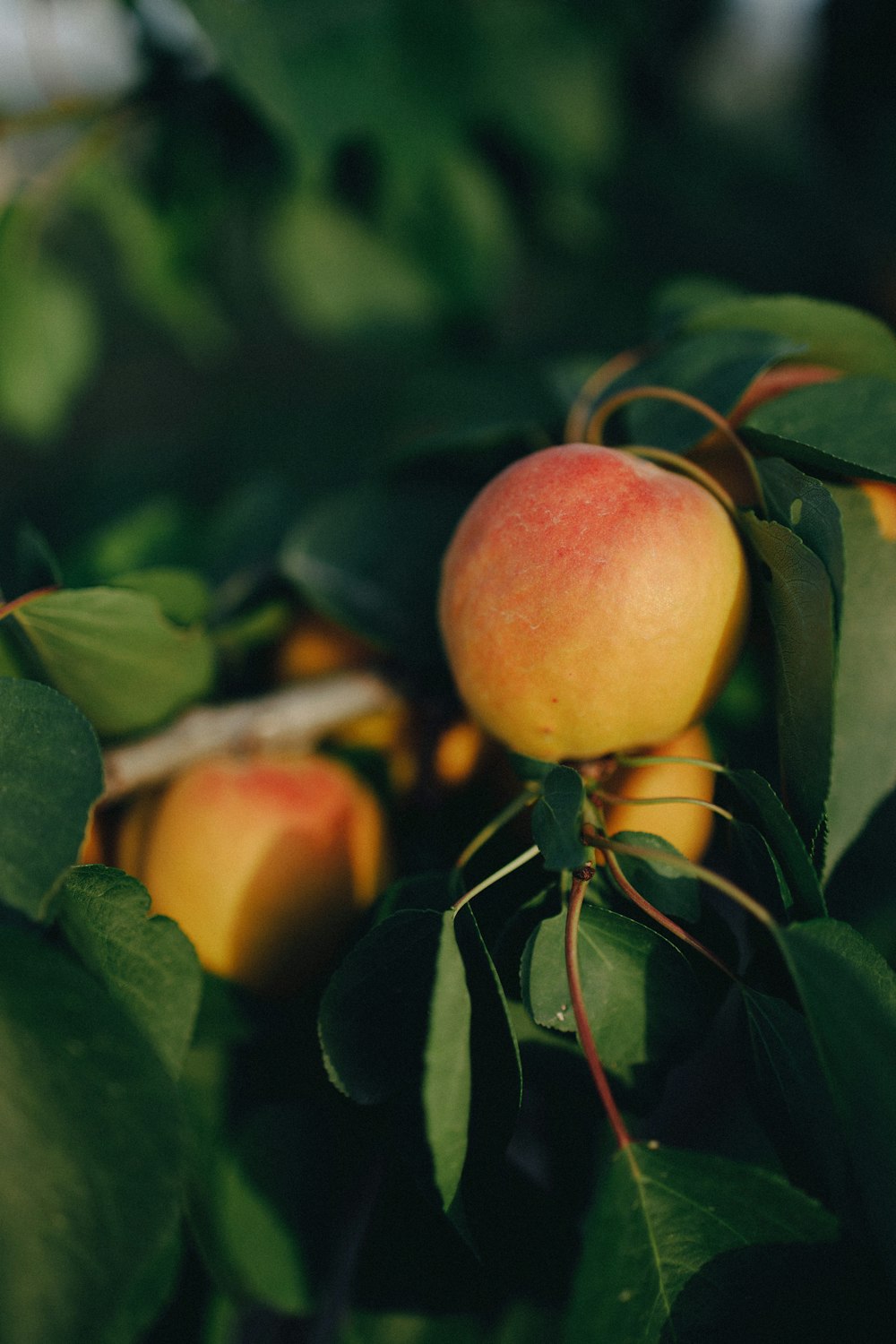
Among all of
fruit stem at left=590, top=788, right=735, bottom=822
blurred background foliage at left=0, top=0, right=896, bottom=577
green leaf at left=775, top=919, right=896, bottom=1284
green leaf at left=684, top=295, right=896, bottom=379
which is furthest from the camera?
blurred background foliage at left=0, top=0, right=896, bottom=577

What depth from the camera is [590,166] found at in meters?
1.13

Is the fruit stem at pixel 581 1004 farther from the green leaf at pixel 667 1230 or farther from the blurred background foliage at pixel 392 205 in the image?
the blurred background foliage at pixel 392 205

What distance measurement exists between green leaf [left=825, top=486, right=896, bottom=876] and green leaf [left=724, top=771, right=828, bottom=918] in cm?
4

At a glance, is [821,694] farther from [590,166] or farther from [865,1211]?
[590,166]

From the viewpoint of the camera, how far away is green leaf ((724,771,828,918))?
394 millimetres

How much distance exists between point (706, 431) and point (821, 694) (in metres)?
0.20

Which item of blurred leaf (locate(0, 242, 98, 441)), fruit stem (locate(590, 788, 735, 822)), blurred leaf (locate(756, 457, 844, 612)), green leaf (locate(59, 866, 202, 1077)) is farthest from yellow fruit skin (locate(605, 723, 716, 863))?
blurred leaf (locate(0, 242, 98, 441))

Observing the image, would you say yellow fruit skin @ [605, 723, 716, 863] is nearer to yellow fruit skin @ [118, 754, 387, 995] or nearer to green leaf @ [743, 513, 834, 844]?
green leaf @ [743, 513, 834, 844]

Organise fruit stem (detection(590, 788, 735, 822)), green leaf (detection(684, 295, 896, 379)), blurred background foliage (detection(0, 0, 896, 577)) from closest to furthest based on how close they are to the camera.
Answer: fruit stem (detection(590, 788, 735, 822))
green leaf (detection(684, 295, 896, 379))
blurred background foliage (detection(0, 0, 896, 577))

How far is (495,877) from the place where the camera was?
44 centimetres

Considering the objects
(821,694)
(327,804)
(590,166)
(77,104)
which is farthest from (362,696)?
(590,166)

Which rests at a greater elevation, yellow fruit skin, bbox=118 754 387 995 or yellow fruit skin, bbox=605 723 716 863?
yellow fruit skin, bbox=605 723 716 863

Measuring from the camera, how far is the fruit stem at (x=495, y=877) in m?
0.44

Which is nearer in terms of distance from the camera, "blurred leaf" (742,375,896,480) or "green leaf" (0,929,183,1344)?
"green leaf" (0,929,183,1344)
